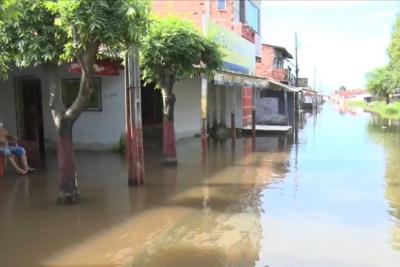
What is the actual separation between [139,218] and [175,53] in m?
5.13

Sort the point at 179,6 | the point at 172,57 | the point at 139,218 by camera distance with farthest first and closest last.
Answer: the point at 179,6 < the point at 172,57 < the point at 139,218

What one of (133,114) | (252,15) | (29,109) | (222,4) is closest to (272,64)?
(252,15)

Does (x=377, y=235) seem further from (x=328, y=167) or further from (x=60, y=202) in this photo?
(x=328, y=167)

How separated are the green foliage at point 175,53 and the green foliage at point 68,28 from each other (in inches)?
132

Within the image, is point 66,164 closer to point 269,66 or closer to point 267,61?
point 269,66

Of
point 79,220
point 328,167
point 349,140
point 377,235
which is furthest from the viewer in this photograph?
point 349,140

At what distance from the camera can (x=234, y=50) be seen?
2284 cm

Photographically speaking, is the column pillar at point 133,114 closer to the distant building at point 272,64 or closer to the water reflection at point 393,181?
the water reflection at point 393,181

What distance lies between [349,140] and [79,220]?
1608cm

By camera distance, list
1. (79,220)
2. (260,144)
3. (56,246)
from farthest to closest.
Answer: (260,144) → (79,220) → (56,246)

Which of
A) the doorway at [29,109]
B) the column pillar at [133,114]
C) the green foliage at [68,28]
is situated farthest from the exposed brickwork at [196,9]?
the green foliage at [68,28]

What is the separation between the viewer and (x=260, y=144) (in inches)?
797

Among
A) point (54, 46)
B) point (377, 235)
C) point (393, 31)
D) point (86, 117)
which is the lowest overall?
point (377, 235)

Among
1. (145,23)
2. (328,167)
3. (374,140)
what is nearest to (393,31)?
(374,140)
